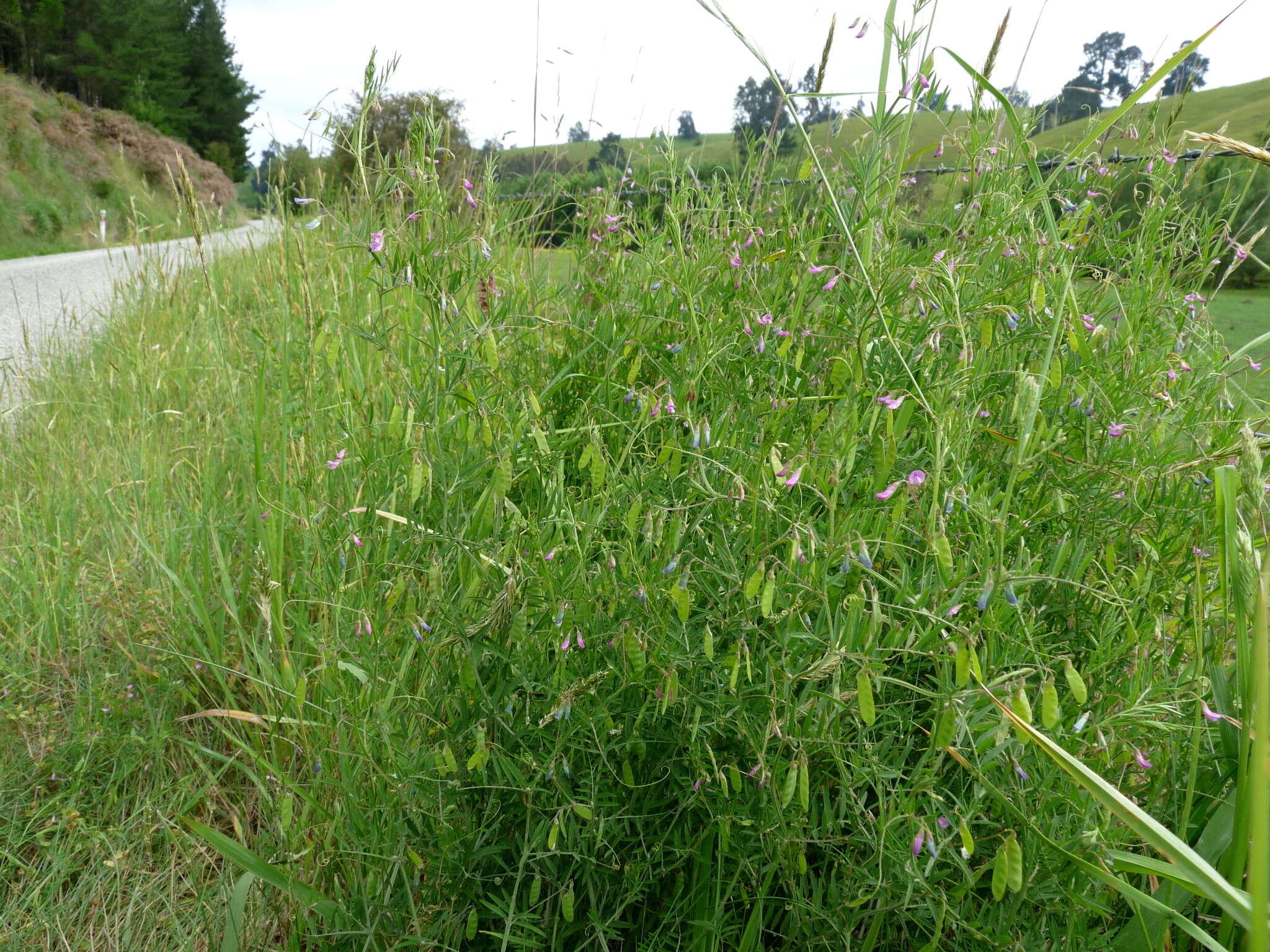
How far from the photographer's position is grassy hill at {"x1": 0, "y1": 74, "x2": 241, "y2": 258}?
1455 centimetres

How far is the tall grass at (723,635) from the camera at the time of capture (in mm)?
1170

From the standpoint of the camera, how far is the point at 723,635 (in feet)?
4.31

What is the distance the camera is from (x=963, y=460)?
3.93 ft

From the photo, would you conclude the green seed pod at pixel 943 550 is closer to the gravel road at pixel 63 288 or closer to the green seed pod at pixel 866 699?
the green seed pod at pixel 866 699

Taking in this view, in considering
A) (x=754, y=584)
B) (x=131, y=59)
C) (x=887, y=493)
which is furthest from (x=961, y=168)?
(x=131, y=59)

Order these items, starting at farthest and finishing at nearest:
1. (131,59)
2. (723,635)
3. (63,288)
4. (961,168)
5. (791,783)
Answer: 1. (131,59)
2. (63,288)
3. (961,168)
4. (723,635)
5. (791,783)

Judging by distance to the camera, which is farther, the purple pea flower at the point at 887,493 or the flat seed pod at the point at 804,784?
the purple pea flower at the point at 887,493

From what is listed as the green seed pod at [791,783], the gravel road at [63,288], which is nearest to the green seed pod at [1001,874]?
the green seed pod at [791,783]

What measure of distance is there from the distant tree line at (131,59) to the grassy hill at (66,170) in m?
3.48

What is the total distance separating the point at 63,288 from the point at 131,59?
35840 millimetres

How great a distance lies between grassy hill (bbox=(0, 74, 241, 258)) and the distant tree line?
348cm

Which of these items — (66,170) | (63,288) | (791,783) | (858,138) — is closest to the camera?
(791,783)

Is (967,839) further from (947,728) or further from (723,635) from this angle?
(723,635)

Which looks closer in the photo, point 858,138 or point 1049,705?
point 1049,705
